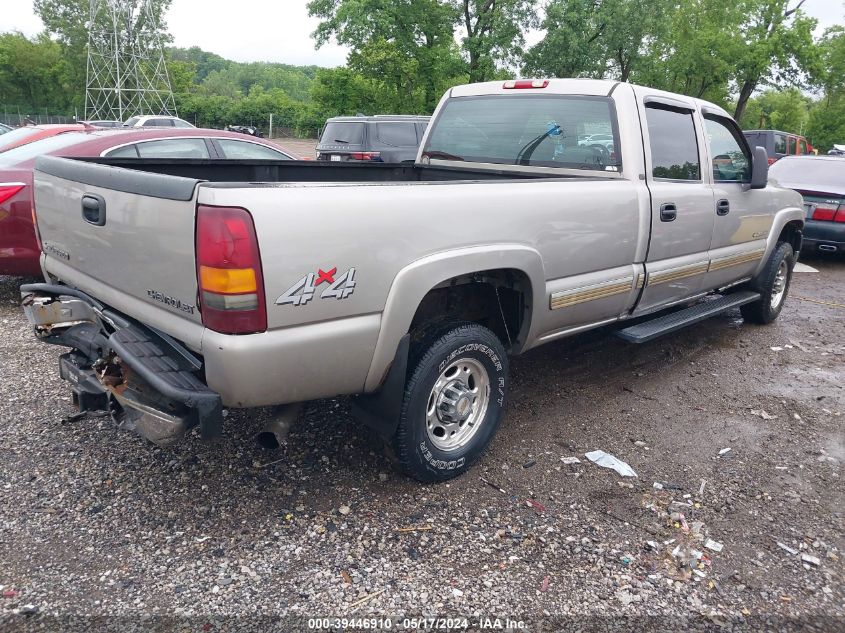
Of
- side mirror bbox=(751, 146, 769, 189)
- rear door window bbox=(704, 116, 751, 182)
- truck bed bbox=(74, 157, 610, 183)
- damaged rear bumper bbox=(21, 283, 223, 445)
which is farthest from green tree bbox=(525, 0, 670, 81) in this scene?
damaged rear bumper bbox=(21, 283, 223, 445)

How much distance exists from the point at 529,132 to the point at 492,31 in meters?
22.4

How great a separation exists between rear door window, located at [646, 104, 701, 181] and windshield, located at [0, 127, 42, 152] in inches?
256

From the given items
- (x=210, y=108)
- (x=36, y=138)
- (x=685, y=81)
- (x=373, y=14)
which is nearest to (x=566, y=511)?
(x=36, y=138)

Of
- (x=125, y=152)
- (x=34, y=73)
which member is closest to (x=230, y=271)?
(x=125, y=152)

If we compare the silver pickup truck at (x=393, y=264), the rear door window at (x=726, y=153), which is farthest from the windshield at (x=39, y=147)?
the rear door window at (x=726, y=153)

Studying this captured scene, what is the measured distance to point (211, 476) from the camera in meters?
3.32

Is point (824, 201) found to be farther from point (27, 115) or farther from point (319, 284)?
point (27, 115)

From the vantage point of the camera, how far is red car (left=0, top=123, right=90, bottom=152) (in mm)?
7024

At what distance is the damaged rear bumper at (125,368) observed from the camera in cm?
250

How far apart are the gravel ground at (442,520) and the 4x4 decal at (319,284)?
111cm

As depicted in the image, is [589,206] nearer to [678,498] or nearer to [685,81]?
[678,498]

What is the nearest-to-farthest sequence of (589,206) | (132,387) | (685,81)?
(132,387)
(589,206)
(685,81)

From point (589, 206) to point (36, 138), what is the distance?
651 centimetres

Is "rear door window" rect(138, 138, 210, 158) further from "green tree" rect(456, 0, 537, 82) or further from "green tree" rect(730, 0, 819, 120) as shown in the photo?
"green tree" rect(730, 0, 819, 120)
